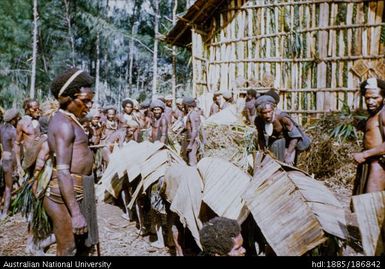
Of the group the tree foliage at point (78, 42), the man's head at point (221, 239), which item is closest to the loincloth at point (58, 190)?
the man's head at point (221, 239)

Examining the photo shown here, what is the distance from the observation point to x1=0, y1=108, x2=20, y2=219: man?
20.7ft

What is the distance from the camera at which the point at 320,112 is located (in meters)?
11.0

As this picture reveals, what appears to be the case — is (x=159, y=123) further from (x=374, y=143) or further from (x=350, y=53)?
(x=350, y=53)

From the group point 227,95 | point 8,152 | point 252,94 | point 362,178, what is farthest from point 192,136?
point 362,178

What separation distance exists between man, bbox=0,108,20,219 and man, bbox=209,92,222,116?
6.66m

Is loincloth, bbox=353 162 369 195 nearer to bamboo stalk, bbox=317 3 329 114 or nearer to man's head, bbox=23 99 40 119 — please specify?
man's head, bbox=23 99 40 119

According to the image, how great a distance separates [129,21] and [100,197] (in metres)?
26.8

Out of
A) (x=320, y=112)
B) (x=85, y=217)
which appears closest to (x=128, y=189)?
(x=85, y=217)

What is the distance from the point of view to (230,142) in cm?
945

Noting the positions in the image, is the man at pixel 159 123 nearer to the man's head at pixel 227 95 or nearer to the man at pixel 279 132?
the man at pixel 279 132

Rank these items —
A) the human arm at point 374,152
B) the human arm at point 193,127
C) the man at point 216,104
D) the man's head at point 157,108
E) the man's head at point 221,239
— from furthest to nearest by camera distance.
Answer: the man at point 216,104
the human arm at point 193,127
the man's head at point 157,108
the human arm at point 374,152
the man's head at point 221,239

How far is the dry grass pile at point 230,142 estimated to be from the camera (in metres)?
8.69

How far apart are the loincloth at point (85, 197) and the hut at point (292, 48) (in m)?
8.85

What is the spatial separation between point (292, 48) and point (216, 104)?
2.80 m
